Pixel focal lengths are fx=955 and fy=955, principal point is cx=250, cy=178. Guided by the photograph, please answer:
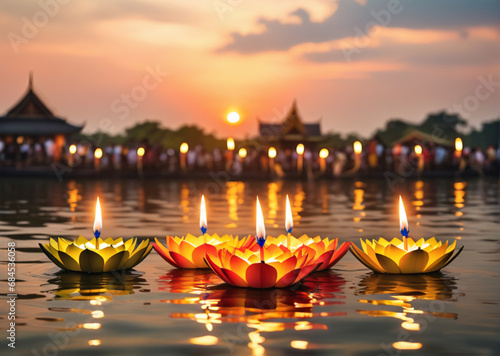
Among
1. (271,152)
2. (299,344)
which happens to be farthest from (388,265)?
(271,152)

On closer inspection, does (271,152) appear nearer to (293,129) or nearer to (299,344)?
(293,129)

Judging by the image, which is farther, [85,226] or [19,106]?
[19,106]

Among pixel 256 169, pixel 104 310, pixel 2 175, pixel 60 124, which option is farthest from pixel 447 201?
pixel 60 124

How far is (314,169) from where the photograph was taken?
151ft

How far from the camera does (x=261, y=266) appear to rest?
7953 mm

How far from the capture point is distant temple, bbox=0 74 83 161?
64750mm

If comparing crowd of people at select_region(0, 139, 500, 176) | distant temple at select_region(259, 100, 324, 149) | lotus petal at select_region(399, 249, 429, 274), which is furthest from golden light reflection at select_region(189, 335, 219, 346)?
distant temple at select_region(259, 100, 324, 149)

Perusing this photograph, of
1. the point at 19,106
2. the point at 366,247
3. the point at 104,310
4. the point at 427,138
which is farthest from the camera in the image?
the point at 427,138

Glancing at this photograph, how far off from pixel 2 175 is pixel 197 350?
42.4 m

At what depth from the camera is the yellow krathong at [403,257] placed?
9.05 meters

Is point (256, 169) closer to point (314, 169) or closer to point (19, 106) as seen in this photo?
point (314, 169)

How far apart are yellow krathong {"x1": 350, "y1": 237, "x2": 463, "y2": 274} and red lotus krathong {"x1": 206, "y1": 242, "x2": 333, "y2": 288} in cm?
115

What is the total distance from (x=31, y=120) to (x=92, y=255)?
192 feet

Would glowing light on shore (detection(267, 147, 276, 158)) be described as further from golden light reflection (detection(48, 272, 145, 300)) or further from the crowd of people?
golden light reflection (detection(48, 272, 145, 300))
